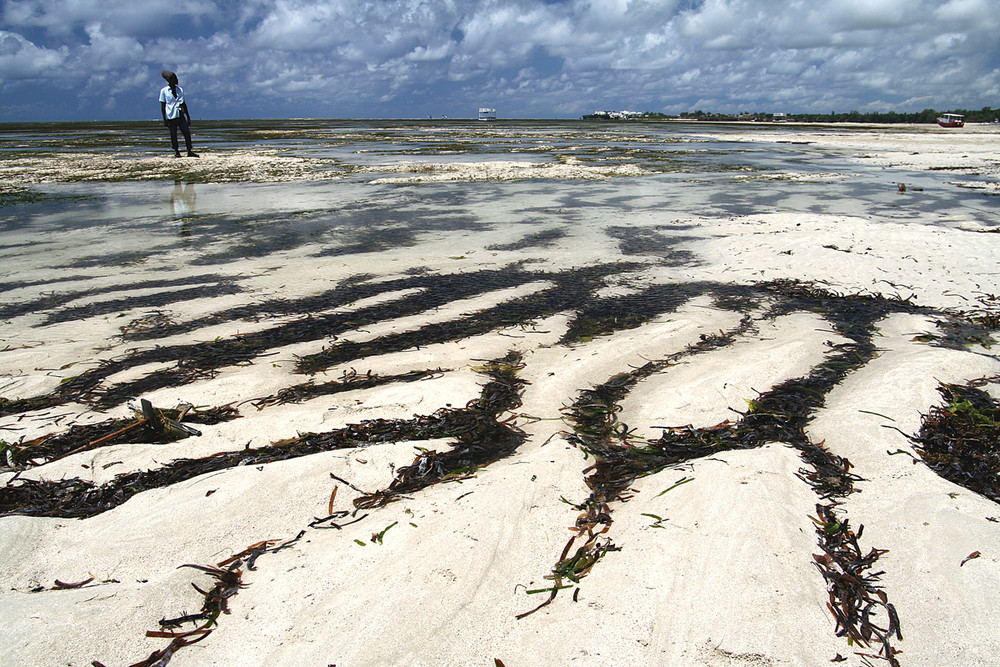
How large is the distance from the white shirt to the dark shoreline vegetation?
1739 cm

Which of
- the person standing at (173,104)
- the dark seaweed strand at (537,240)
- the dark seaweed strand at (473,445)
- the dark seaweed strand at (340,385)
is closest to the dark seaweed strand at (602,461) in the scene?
the dark seaweed strand at (473,445)

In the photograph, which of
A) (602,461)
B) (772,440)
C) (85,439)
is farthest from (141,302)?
(772,440)

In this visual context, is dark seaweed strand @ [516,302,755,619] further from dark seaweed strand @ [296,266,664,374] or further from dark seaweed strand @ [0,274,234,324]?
dark seaweed strand @ [0,274,234,324]

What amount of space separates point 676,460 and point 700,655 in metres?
1.32

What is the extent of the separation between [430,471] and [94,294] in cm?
525

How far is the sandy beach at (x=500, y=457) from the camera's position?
2016 millimetres

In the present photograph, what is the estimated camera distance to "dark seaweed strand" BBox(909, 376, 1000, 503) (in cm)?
289

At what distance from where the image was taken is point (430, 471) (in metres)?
3.00

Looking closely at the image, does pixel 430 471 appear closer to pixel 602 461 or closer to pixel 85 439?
pixel 602 461

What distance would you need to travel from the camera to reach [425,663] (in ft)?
6.21

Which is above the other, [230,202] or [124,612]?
[230,202]

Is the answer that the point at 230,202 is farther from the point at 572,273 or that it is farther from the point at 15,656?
the point at 15,656

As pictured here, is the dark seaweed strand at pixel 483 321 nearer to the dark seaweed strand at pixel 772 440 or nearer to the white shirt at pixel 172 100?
the dark seaweed strand at pixel 772 440

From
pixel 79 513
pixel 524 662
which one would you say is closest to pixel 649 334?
pixel 524 662
